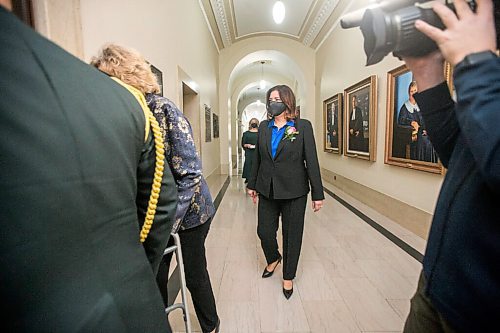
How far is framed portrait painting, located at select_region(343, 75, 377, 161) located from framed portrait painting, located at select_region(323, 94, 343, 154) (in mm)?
378

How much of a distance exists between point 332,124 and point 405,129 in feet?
11.3

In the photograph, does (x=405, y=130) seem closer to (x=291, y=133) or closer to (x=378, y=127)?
(x=378, y=127)

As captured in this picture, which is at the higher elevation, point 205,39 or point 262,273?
point 205,39

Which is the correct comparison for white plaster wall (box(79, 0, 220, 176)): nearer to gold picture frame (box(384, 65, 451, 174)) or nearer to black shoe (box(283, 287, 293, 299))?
black shoe (box(283, 287, 293, 299))

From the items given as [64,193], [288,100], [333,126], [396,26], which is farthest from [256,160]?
[333,126]

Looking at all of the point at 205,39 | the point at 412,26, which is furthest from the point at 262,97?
the point at 412,26

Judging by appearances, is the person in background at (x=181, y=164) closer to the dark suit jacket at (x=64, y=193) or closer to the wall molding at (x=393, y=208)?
the dark suit jacket at (x=64, y=193)

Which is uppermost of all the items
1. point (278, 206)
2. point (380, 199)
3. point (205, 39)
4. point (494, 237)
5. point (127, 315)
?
point (205, 39)

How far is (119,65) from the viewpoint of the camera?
1174 millimetres

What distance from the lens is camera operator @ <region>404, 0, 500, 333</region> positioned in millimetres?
580

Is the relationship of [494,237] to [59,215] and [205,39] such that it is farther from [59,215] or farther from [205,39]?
[205,39]

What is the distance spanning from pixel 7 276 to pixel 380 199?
4.81 metres

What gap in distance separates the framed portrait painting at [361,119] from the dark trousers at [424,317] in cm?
422

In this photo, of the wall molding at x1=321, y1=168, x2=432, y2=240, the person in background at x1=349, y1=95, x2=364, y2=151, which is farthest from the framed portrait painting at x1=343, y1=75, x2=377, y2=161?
the wall molding at x1=321, y1=168, x2=432, y2=240
